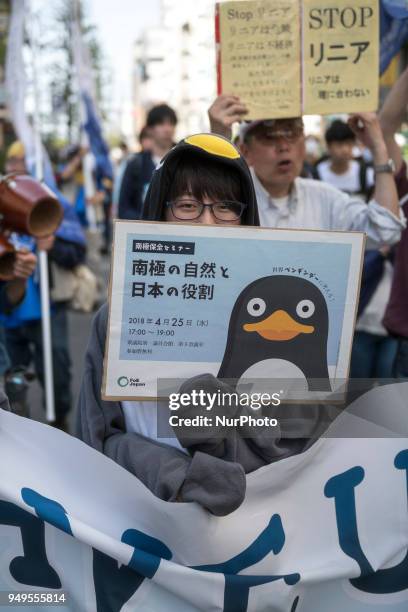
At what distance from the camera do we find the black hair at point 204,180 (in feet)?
7.94

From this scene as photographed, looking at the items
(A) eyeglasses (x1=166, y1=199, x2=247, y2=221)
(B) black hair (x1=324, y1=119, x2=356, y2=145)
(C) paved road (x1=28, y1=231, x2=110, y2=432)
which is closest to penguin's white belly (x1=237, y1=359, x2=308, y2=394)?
(A) eyeglasses (x1=166, y1=199, x2=247, y2=221)

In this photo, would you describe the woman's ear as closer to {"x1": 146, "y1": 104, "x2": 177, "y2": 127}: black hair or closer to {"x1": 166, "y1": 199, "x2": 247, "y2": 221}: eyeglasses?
{"x1": 166, "y1": 199, "x2": 247, "y2": 221}: eyeglasses

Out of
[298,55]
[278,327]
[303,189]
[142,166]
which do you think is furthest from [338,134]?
[278,327]

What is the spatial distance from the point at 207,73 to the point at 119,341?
2665 millimetres

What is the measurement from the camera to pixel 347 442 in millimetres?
2293

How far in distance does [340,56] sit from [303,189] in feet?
1.97

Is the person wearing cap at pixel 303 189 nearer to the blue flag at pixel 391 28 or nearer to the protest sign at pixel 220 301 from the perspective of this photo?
the blue flag at pixel 391 28

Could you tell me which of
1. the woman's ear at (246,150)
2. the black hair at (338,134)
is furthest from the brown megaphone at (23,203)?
the black hair at (338,134)

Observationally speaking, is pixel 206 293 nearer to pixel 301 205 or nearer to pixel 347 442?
pixel 347 442

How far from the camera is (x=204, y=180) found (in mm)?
2424

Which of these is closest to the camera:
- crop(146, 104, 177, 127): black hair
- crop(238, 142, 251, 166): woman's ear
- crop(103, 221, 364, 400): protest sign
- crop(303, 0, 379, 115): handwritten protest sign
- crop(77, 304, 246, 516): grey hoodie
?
crop(77, 304, 246, 516): grey hoodie

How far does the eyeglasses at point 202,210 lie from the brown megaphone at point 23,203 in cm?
185

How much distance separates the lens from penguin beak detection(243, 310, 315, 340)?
213cm

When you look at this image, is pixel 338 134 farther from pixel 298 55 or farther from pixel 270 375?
pixel 270 375
